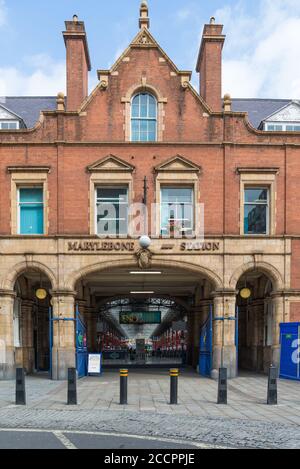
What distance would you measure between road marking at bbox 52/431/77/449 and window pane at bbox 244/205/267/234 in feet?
47.1

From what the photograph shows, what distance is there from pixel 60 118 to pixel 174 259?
757 cm

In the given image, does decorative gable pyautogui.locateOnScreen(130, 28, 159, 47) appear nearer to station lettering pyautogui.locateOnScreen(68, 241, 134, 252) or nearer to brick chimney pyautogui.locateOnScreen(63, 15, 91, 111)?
brick chimney pyautogui.locateOnScreen(63, 15, 91, 111)

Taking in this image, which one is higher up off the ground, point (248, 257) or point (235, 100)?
point (235, 100)

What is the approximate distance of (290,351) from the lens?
20703mm

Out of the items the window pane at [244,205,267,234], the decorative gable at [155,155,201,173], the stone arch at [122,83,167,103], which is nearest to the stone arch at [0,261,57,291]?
the decorative gable at [155,155,201,173]

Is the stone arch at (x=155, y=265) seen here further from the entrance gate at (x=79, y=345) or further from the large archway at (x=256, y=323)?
the large archway at (x=256, y=323)

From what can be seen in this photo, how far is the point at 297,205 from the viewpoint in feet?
73.0

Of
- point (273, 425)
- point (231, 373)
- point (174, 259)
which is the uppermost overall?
point (174, 259)

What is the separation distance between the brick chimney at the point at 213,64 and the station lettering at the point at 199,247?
6187mm

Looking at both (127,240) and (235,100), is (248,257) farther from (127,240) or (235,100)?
(235,100)

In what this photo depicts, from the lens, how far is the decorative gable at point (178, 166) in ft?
72.0

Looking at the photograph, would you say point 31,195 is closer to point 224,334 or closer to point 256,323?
point 224,334

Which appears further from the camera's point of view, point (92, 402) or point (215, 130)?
point (215, 130)
